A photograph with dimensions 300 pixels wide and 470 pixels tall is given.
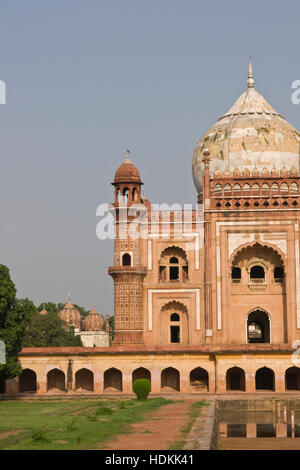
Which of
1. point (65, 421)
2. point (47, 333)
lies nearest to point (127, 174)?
point (65, 421)

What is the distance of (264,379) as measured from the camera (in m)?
36.8

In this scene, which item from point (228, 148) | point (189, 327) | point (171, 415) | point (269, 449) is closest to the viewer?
point (269, 449)

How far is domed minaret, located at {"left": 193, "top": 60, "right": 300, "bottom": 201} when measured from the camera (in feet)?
129

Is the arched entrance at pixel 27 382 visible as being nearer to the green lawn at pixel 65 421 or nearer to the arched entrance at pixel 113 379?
the arched entrance at pixel 113 379

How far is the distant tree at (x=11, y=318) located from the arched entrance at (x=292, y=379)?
11.7 m

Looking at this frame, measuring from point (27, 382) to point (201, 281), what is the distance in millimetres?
9089

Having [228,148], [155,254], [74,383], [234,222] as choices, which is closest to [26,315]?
[74,383]

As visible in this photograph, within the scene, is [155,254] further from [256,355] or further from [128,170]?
[256,355]

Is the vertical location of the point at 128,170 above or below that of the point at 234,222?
above

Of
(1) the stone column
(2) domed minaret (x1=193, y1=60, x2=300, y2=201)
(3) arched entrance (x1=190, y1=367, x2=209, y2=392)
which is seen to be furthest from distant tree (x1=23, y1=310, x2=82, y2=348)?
(1) the stone column

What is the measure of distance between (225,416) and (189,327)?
898 centimetres

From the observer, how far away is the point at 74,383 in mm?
35250

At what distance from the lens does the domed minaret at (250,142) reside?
3922 cm

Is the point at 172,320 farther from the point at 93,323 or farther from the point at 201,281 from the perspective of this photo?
the point at 93,323
